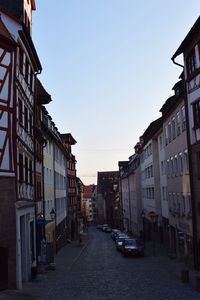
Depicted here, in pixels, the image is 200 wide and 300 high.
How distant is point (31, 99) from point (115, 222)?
331 feet

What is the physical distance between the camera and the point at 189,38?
2606 cm

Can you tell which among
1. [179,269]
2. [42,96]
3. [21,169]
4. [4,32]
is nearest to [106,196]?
[42,96]

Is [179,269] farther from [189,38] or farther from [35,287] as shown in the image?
[189,38]

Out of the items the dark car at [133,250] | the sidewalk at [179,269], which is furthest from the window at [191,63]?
the dark car at [133,250]

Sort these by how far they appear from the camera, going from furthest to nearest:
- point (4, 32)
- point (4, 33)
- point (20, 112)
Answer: point (20, 112)
point (4, 32)
point (4, 33)

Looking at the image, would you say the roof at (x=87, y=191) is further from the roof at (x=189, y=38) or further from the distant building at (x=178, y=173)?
the roof at (x=189, y=38)

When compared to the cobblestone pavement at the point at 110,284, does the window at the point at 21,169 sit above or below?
above

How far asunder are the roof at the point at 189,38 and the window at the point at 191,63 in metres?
0.64

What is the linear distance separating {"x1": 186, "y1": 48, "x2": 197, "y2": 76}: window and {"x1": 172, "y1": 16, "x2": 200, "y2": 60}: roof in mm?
639

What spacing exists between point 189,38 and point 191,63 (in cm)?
160

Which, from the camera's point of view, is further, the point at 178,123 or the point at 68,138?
the point at 68,138

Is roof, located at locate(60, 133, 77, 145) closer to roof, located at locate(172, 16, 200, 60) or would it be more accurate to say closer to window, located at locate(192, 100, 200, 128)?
roof, located at locate(172, 16, 200, 60)

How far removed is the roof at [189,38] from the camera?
24.3m

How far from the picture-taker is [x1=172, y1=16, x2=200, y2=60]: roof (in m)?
24.3
